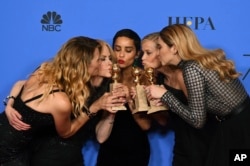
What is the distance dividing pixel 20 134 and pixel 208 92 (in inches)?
27.5

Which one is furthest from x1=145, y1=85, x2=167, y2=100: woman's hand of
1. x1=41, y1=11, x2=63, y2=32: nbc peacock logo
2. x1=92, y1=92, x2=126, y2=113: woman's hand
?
x1=41, y1=11, x2=63, y2=32: nbc peacock logo

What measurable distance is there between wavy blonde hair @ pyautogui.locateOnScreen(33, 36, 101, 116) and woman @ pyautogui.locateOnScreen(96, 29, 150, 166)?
265mm

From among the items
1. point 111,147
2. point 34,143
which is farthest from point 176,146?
point 34,143

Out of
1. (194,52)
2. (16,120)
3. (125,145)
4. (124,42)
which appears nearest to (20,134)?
(16,120)

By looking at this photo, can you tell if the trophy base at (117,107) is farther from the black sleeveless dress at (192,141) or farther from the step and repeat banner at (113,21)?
the step and repeat banner at (113,21)

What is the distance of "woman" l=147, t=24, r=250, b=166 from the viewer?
1446 millimetres

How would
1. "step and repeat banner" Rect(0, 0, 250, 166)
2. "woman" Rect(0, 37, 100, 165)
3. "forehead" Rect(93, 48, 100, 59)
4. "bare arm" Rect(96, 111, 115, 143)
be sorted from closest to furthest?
"woman" Rect(0, 37, 100, 165) → "forehead" Rect(93, 48, 100, 59) → "bare arm" Rect(96, 111, 115, 143) → "step and repeat banner" Rect(0, 0, 250, 166)

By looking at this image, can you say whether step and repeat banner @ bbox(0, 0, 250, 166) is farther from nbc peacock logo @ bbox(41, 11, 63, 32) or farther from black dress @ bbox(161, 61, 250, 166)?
black dress @ bbox(161, 61, 250, 166)

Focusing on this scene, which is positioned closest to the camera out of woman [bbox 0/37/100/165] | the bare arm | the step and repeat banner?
woman [bbox 0/37/100/165]

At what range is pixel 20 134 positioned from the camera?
1.46 metres

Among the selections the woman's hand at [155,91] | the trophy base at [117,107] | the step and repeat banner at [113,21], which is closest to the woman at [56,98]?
the trophy base at [117,107]

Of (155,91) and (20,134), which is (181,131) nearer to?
(155,91)

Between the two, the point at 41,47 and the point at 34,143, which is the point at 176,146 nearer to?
the point at 34,143

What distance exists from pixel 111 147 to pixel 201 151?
1.24 ft
